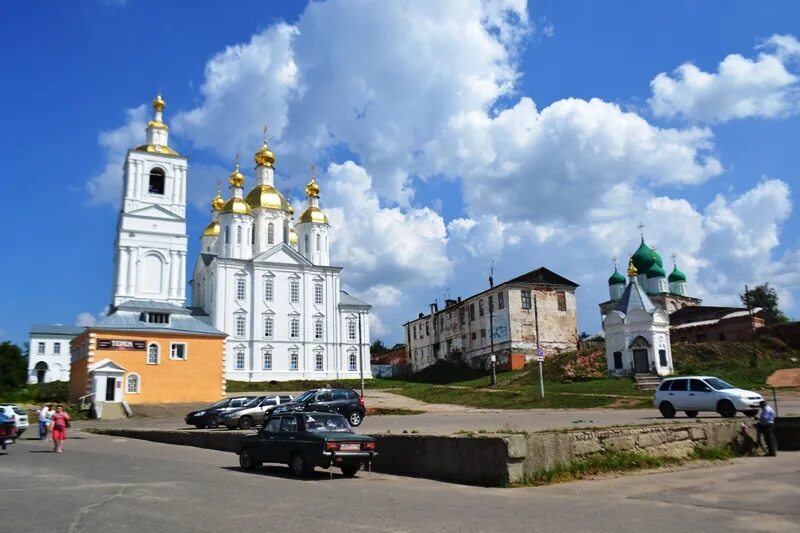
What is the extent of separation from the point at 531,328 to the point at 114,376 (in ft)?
124

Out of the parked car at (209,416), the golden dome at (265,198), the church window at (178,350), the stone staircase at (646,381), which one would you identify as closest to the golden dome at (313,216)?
the golden dome at (265,198)

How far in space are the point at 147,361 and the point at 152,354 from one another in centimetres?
64

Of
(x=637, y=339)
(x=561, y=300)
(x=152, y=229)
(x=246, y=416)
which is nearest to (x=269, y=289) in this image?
(x=152, y=229)

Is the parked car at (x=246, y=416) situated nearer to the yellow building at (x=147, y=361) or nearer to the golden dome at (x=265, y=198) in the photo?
the yellow building at (x=147, y=361)

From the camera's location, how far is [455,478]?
12.3 m

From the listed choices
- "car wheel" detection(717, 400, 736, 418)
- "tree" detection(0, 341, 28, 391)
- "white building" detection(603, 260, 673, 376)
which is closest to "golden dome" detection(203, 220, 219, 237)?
"tree" detection(0, 341, 28, 391)

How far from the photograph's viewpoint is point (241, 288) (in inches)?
2479

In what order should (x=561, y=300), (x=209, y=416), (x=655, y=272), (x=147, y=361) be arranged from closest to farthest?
(x=209, y=416) → (x=147, y=361) → (x=561, y=300) → (x=655, y=272)

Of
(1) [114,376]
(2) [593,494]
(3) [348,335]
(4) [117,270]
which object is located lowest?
(2) [593,494]

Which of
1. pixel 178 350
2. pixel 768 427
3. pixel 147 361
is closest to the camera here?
pixel 768 427

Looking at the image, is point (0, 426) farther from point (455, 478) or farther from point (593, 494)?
point (593, 494)

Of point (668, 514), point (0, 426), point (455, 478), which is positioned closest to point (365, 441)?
point (455, 478)

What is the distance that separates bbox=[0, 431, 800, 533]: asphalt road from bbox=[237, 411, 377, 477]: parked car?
35 cm

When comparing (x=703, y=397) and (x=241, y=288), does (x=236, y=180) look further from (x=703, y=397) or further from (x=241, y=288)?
(x=703, y=397)
